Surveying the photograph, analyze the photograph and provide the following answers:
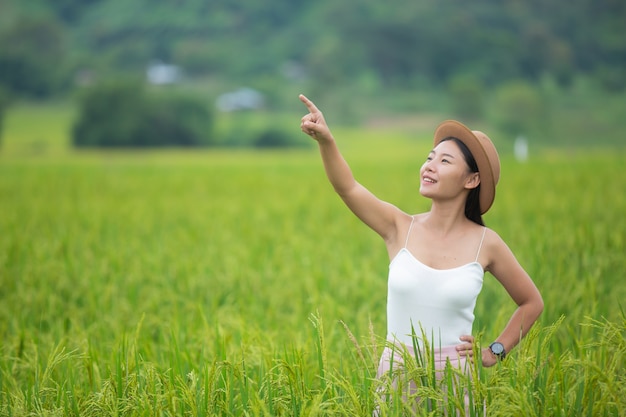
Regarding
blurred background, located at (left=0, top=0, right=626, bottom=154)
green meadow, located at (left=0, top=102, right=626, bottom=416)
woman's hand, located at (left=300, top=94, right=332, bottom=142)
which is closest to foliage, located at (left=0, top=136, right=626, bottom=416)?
green meadow, located at (left=0, top=102, right=626, bottom=416)

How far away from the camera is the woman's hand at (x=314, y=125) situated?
244cm

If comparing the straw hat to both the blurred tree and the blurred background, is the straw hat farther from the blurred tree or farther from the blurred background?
the blurred tree

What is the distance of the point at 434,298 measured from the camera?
2383 millimetres

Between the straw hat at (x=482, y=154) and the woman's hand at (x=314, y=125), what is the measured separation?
0.34 metres

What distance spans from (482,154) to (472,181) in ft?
0.29

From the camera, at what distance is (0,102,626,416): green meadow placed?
259 centimetres

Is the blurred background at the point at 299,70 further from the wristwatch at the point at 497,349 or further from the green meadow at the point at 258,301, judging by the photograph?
the wristwatch at the point at 497,349

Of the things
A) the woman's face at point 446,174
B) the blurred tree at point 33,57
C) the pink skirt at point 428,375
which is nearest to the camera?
the pink skirt at point 428,375

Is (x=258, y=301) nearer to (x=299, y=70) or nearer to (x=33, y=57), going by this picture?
(x=33, y=57)

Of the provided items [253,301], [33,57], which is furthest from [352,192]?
[33,57]

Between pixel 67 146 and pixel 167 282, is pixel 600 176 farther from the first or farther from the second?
pixel 67 146

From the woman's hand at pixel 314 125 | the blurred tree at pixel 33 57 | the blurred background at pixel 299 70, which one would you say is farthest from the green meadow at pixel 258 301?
the blurred tree at pixel 33 57

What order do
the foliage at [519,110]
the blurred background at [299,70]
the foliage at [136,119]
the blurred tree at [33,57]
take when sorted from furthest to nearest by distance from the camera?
the blurred tree at [33,57], the foliage at [519,110], the blurred background at [299,70], the foliage at [136,119]

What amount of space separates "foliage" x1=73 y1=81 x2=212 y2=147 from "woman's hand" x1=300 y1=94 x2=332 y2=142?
46364mm
